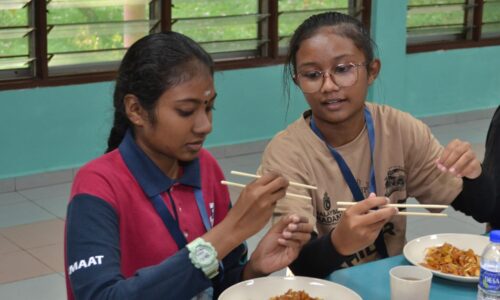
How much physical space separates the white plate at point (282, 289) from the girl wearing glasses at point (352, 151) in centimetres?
17

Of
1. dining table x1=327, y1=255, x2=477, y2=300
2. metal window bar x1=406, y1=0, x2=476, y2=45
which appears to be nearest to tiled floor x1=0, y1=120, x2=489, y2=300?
dining table x1=327, y1=255, x2=477, y2=300

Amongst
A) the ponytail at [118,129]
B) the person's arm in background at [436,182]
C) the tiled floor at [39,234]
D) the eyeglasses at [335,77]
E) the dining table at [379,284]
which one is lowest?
the tiled floor at [39,234]

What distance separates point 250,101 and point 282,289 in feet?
14.3

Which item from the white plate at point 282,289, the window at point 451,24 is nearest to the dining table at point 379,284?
the white plate at point 282,289

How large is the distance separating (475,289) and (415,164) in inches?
20.8

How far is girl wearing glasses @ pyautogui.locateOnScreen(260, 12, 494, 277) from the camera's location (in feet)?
7.15

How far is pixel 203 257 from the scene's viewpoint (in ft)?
5.33

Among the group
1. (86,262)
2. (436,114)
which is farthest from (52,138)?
(86,262)

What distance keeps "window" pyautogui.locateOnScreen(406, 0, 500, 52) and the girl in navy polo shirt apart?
5.23 meters

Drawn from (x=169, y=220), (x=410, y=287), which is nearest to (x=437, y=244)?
(x=410, y=287)

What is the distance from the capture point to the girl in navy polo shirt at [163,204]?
1.64m

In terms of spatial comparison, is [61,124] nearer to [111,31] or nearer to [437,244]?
[111,31]

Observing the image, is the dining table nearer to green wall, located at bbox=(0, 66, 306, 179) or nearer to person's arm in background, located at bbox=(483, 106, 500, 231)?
person's arm in background, located at bbox=(483, 106, 500, 231)

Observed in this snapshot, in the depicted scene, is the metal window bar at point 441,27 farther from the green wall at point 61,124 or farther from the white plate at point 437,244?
the white plate at point 437,244
